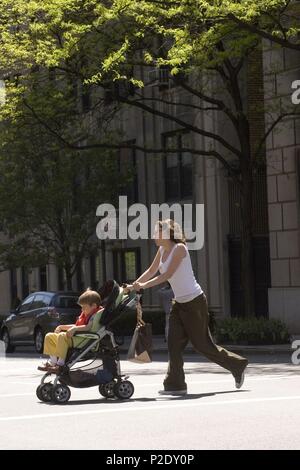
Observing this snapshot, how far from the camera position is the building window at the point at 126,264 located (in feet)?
135

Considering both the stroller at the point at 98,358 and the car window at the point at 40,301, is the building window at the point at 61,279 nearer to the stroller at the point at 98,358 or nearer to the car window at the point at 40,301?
the car window at the point at 40,301

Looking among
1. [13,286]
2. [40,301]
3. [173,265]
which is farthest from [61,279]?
[173,265]

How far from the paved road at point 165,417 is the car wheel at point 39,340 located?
41.0 ft

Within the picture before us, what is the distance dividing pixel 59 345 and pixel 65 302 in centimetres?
1711

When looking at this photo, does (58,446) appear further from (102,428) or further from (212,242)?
(212,242)

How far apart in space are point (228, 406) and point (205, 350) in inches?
51.8

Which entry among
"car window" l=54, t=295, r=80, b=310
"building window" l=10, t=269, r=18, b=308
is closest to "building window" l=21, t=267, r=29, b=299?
"building window" l=10, t=269, r=18, b=308

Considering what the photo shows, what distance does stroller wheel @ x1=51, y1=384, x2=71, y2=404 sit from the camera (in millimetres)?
13453

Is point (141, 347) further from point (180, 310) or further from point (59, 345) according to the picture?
point (59, 345)

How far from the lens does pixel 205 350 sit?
44.7ft

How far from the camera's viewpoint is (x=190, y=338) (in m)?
13.7

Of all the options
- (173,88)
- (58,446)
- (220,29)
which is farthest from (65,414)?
(173,88)

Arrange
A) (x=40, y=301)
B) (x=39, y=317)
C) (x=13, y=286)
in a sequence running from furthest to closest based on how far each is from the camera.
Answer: (x=13, y=286) → (x=40, y=301) → (x=39, y=317)

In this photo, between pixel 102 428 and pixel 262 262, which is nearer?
pixel 102 428
